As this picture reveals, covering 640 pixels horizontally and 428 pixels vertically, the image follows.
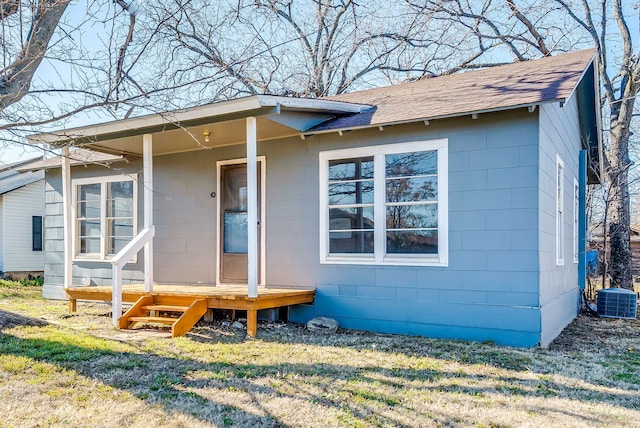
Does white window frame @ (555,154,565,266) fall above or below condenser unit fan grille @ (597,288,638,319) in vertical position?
above

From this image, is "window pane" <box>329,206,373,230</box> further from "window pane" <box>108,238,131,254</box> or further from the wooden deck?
"window pane" <box>108,238,131,254</box>

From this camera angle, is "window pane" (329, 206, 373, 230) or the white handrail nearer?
the white handrail

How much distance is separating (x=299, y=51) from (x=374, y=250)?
1098 cm

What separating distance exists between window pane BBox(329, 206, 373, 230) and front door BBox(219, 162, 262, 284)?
1.50 m

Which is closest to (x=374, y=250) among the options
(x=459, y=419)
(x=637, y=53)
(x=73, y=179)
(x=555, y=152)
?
(x=555, y=152)

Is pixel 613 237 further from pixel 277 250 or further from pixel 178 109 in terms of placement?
pixel 178 109

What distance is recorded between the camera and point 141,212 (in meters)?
8.55

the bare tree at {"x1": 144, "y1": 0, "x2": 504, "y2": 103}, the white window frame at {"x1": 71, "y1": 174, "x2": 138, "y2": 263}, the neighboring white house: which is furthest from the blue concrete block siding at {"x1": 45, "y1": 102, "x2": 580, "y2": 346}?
the neighboring white house

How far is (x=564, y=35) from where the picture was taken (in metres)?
14.7

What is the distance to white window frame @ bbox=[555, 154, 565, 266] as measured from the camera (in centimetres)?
680

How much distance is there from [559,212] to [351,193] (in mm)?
2941

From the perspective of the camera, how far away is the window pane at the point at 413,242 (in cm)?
605

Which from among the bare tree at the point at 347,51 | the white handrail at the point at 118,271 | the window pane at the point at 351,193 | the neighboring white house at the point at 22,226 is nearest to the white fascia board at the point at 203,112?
the window pane at the point at 351,193

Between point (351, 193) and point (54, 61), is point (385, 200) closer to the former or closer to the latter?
point (351, 193)
